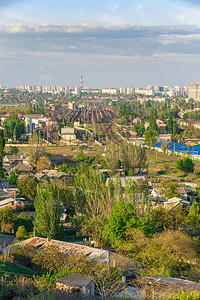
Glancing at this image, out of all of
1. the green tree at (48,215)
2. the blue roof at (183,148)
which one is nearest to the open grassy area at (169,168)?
the blue roof at (183,148)

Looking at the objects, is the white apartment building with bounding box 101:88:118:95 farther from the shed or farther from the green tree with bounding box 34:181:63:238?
the shed

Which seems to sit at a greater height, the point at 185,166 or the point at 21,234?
the point at 21,234

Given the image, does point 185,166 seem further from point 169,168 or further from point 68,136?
point 68,136

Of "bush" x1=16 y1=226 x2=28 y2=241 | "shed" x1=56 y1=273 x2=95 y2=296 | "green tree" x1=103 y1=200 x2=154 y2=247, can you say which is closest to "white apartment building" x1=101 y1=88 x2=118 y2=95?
"bush" x1=16 y1=226 x2=28 y2=241

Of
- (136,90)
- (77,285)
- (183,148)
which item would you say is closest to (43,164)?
(183,148)

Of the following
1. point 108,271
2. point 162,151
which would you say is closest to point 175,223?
point 108,271

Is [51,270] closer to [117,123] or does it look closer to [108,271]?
[108,271]

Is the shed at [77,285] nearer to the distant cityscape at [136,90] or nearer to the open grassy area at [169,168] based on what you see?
the open grassy area at [169,168]
